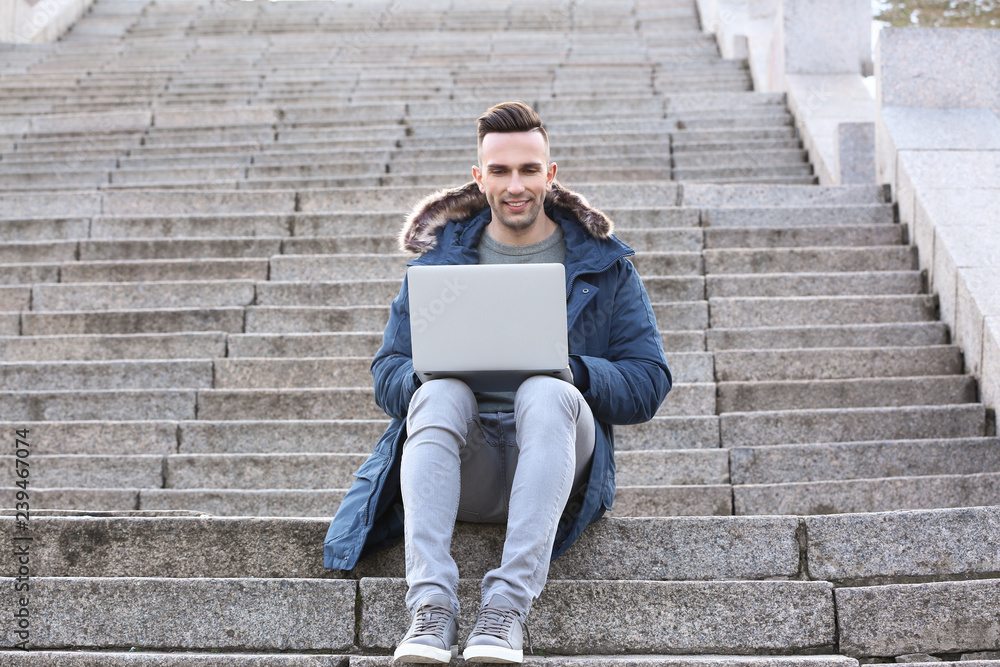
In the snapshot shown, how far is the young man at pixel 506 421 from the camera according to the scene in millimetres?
2512

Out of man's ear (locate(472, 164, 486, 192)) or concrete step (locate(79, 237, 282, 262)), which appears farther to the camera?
concrete step (locate(79, 237, 282, 262))

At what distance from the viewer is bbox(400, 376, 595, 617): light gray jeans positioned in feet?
8.25

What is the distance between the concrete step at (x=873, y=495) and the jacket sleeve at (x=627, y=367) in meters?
1.22

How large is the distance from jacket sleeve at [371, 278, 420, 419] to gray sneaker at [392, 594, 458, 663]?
1.99 ft

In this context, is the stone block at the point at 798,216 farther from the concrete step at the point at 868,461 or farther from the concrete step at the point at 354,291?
the concrete step at the point at 868,461

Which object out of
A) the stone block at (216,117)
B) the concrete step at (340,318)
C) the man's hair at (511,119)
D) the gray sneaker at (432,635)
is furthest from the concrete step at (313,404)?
the stone block at (216,117)

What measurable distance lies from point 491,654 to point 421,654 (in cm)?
16

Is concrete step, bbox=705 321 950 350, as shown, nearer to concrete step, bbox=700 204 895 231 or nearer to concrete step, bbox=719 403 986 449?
concrete step, bbox=719 403 986 449

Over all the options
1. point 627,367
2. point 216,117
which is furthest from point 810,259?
point 216,117

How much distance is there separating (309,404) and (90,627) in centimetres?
191

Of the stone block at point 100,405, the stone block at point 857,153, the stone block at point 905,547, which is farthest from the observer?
the stone block at point 857,153

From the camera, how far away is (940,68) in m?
6.35

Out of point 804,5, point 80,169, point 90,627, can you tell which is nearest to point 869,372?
point 90,627

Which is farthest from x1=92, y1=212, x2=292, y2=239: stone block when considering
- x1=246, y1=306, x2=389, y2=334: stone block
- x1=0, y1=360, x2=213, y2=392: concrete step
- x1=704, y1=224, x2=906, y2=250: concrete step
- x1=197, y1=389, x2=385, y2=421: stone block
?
Result: x1=704, y1=224, x2=906, y2=250: concrete step
